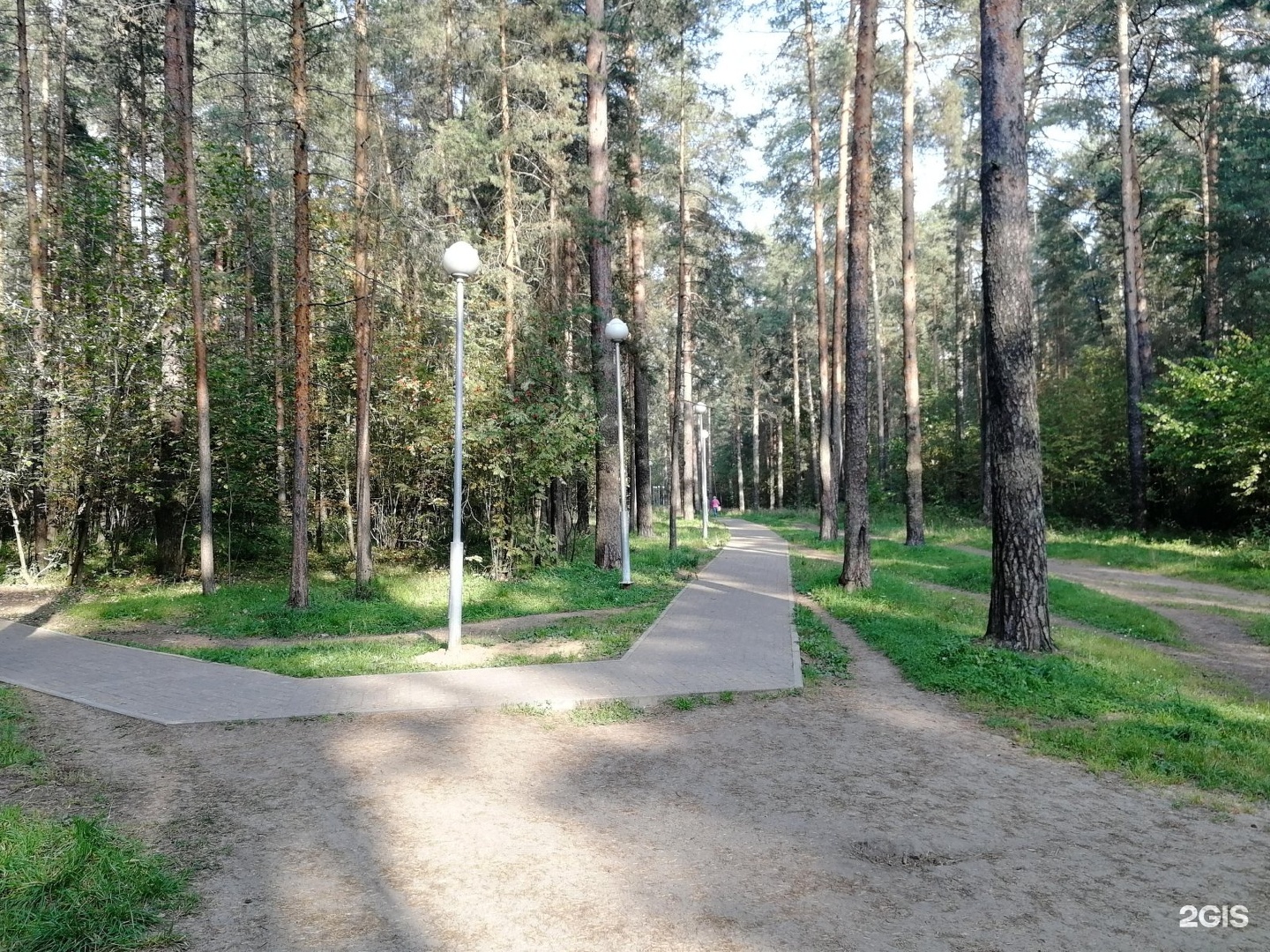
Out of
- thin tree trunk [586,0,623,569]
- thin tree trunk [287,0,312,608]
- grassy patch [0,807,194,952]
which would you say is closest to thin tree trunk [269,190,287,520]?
thin tree trunk [287,0,312,608]

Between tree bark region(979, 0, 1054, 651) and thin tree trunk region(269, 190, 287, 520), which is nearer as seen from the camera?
tree bark region(979, 0, 1054, 651)

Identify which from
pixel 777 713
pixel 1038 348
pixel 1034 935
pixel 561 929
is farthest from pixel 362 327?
pixel 1038 348

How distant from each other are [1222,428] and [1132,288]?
5187 mm

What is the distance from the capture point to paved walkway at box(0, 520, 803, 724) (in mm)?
6211

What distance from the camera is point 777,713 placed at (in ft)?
19.4

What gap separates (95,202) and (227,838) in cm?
1494

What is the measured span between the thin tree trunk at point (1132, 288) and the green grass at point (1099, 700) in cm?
1390

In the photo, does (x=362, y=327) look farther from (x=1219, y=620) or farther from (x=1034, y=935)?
(x=1219, y=620)

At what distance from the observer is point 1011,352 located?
24.7ft

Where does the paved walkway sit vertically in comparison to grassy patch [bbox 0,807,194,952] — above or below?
below

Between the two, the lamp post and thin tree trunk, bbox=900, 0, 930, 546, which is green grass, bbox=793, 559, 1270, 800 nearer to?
the lamp post

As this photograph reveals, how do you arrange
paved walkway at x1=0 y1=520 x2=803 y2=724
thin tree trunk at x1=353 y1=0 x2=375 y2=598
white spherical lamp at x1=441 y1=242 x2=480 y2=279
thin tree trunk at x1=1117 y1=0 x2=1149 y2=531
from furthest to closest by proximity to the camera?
1. thin tree trunk at x1=1117 y1=0 x2=1149 y2=531
2. thin tree trunk at x1=353 y1=0 x2=375 y2=598
3. white spherical lamp at x1=441 y1=242 x2=480 y2=279
4. paved walkway at x1=0 y1=520 x2=803 y2=724

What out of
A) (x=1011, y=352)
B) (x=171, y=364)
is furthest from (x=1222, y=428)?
(x=171, y=364)

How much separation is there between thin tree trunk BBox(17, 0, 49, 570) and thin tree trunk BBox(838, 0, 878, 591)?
1384cm
